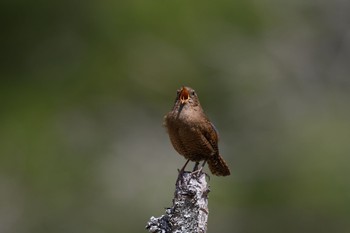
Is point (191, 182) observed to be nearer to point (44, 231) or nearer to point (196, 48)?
point (44, 231)

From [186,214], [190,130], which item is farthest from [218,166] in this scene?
[186,214]

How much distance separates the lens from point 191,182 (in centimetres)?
462

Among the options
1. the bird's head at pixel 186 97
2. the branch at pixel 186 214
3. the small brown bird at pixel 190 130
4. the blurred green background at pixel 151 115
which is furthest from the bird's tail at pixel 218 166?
the blurred green background at pixel 151 115

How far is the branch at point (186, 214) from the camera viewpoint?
176 inches

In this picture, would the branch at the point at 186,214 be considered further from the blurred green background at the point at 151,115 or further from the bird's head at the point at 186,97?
the blurred green background at the point at 151,115

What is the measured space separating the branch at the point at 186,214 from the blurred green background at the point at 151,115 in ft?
16.2

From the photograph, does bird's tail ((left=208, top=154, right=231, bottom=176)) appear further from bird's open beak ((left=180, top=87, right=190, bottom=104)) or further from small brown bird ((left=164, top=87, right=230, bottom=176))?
bird's open beak ((left=180, top=87, right=190, bottom=104))

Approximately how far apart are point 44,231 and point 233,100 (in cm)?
234

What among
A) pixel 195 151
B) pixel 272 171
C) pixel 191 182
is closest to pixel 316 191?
pixel 272 171

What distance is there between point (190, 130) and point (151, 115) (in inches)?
194

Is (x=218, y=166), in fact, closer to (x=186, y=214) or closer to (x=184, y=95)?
(x=184, y=95)

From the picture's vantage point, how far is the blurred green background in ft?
32.2

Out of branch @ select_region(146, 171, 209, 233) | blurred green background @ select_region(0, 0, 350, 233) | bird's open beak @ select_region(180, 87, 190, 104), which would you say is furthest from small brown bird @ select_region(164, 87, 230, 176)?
blurred green background @ select_region(0, 0, 350, 233)

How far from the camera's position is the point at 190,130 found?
5.52 meters
